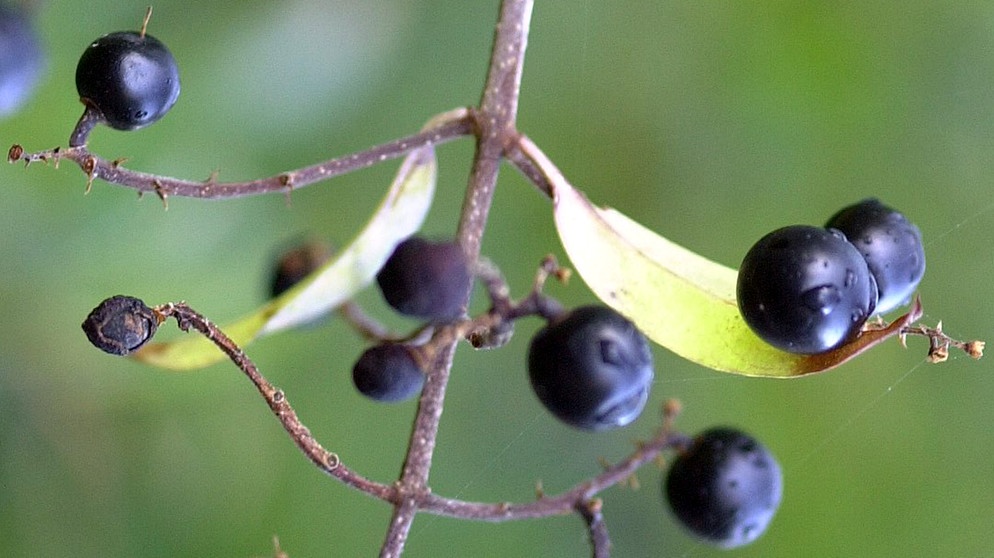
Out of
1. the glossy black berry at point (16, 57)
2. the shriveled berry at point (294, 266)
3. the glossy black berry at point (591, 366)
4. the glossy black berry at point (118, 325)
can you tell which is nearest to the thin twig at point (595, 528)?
the glossy black berry at point (591, 366)

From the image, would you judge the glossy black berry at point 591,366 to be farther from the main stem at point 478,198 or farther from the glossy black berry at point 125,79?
the glossy black berry at point 125,79

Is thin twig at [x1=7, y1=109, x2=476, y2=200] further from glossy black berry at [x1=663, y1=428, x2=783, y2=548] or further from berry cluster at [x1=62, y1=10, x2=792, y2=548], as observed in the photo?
glossy black berry at [x1=663, y1=428, x2=783, y2=548]

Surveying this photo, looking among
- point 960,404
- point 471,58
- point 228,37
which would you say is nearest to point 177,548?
point 228,37

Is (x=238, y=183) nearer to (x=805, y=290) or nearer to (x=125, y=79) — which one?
(x=125, y=79)

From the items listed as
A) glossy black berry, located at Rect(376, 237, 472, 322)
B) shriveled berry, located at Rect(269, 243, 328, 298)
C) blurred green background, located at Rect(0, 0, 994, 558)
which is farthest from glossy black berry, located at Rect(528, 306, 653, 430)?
blurred green background, located at Rect(0, 0, 994, 558)

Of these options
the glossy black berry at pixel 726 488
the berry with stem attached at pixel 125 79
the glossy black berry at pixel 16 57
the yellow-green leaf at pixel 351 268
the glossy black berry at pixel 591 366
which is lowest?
the glossy black berry at pixel 726 488

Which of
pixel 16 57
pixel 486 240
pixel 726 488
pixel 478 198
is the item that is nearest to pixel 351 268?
pixel 478 198
